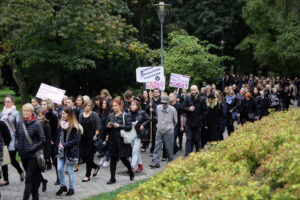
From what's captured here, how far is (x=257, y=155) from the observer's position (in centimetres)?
422

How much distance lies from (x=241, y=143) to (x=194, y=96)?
638cm

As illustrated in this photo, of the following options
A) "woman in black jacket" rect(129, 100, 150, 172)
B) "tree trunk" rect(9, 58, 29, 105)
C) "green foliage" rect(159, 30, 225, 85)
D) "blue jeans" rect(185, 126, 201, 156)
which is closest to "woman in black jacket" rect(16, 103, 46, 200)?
"woman in black jacket" rect(129, 100, 150, 172)

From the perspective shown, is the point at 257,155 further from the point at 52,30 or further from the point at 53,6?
the point at 53,6

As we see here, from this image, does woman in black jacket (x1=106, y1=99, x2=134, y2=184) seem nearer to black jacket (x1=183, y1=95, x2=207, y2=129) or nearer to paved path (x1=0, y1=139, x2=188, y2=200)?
paved path (x1=0, y1=139, x2=188, y2=200)

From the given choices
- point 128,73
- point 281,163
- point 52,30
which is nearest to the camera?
point 281,163

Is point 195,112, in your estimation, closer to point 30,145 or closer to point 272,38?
point 30,145

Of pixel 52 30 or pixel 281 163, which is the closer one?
pixel 281 163

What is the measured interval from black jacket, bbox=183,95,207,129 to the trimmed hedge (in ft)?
17.8

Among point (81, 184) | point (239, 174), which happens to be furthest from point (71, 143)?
point (239, 174)

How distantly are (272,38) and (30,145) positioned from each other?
124 feet

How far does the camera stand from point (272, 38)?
136 feet

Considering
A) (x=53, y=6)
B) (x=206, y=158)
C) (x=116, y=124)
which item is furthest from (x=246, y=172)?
(x=53, y=6)

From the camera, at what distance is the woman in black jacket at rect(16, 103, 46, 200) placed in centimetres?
729

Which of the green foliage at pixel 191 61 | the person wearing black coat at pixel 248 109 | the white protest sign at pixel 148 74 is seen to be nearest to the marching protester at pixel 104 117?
the white protest sign at pixel 148 74
